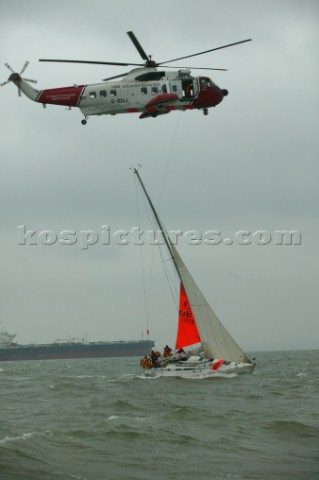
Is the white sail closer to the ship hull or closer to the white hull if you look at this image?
the white hull

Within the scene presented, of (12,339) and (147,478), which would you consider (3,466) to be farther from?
(12,339)

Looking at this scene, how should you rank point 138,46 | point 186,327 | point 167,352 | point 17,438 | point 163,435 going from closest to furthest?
1. point 17,438
2. point 163,435
3. point 138,46
4. point 186,327
5. point 167,352

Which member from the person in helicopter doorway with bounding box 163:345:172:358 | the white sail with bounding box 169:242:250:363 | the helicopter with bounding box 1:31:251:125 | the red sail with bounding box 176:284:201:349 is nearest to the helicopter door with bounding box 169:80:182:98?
the helicopter with bounding box 1:31:251:125

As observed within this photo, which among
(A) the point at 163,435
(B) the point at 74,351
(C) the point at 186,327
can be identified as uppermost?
(C) the point at 186,327

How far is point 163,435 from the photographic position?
2138 cm

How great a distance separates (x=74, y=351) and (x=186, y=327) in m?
107

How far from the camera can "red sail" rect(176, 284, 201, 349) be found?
41219 millimetres

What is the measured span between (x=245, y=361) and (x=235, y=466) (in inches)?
986

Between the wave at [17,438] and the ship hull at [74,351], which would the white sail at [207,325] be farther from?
the ship hull at [74,351]

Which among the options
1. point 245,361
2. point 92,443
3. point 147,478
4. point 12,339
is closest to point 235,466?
point 147,478

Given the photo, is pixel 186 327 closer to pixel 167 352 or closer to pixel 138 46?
pixel 167 352

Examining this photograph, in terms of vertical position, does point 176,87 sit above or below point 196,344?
above

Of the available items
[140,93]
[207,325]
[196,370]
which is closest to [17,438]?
[140,93]

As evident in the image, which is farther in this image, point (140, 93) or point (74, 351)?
point (74, 351)
